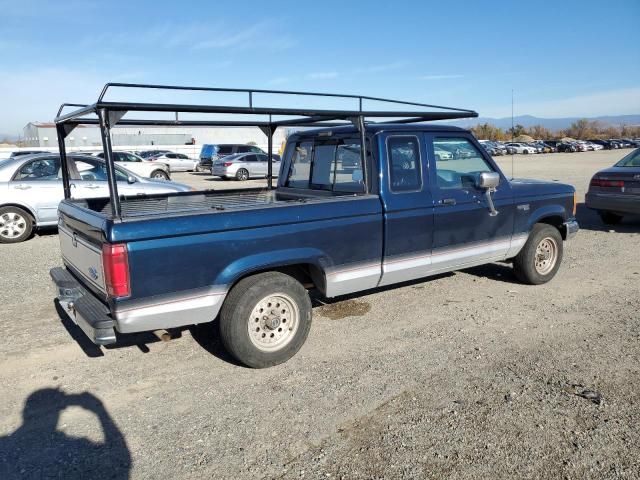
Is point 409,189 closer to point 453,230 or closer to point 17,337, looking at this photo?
point 453,230

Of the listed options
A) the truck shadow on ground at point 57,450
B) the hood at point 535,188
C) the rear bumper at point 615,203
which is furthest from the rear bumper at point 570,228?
the truck shadow on ground at point 57,450

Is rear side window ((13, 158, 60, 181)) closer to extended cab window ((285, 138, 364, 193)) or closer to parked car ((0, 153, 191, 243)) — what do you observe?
parked car ((0, 153, 191, 243))

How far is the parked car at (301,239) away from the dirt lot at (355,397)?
50 cm

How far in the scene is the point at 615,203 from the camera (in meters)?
9.46

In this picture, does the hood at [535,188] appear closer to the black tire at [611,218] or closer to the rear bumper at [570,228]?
the rear bumper at [570,228]

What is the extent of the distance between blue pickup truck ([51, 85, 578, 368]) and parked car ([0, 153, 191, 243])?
14.1 feet

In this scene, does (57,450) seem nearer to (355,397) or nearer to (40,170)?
(355,397)

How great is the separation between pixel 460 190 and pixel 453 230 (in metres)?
0.42

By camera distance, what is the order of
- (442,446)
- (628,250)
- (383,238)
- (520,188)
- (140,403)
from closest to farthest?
1. (442,446)
2. (140,403)
3. (383,238)
4. (520,188)
5. (628,250)

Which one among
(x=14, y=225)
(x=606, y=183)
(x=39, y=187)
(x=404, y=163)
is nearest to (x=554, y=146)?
(x=606, y=183)

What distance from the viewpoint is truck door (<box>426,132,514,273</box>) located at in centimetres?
507

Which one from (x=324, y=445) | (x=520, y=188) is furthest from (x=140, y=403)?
(x=520, y=188)

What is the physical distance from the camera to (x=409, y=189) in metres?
4.82

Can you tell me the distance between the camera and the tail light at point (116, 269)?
11.0 feet
